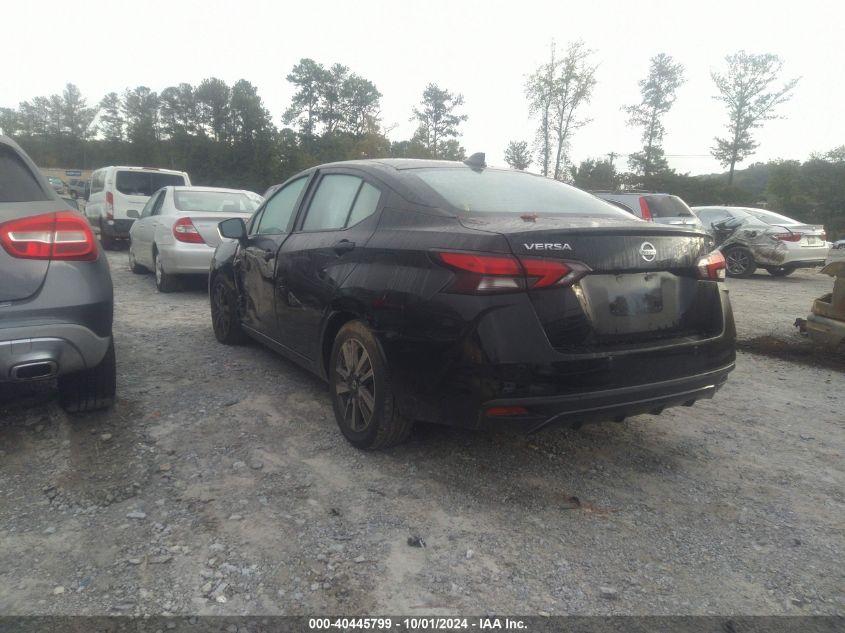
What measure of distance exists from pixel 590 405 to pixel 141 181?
1383 cm

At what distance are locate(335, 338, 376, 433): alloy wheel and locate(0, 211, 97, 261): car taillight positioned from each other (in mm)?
1459

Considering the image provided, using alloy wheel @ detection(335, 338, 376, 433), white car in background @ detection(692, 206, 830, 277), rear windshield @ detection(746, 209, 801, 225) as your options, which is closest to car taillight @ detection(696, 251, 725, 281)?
alloy wheel @ detection(335, 338, 376, 433)

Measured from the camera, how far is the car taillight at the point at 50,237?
2.96 meters

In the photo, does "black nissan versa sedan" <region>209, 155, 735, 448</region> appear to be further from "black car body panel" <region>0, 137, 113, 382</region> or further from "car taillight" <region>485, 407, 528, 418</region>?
"black car body panel" <region>0, 137, 113, 382</region>

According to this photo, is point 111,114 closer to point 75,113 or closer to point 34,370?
point 75,113

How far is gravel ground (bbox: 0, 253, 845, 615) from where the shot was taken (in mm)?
2178

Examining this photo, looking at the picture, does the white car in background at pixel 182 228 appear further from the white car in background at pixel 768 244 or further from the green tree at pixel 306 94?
the green tree at pixel 306 94

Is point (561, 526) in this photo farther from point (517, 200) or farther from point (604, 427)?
point (517, 200)

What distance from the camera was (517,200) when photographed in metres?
3.31

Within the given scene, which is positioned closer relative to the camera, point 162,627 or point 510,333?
point 162,627

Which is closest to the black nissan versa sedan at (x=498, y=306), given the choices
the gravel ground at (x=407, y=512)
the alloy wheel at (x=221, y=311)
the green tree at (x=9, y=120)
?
the gravel ground at (x=407, y=512)

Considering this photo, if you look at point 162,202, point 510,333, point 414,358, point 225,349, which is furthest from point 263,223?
point 162,202

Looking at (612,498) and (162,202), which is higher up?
(162,202)

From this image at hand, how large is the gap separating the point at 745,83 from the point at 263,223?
49933mm
